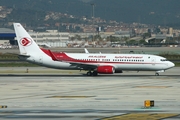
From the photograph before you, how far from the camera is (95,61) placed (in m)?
77.8

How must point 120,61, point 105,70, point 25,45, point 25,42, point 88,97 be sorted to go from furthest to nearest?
point 25,42
point 25,45
point 120,61
point 105,70
point 88,97

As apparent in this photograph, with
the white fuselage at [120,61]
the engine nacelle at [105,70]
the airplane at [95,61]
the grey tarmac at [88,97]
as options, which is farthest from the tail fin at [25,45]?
the engine nacelle at [105,70]

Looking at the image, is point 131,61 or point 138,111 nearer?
point 138,111

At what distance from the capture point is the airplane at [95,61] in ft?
253

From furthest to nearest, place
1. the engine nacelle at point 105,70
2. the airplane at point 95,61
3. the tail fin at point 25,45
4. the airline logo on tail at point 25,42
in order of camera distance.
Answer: the airline logo on tail at point 25,42 < the tail fin at point 25,45 < the airplane at point 95,61 < the engine nacelle at point 105,70

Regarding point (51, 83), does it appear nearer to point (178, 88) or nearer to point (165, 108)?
point (178, 88)

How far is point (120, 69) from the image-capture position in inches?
3066

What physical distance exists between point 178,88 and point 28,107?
1961 centimetres

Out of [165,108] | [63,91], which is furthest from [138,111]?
[63,91]

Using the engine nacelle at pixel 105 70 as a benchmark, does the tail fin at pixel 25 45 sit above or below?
above

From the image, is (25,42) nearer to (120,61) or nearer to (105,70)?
(105,70)

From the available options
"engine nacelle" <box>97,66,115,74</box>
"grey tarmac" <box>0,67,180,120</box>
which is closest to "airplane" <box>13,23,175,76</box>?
"engine nacelle" <box>97,66,115,74</box>

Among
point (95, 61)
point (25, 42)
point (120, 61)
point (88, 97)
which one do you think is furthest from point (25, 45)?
point (88, 97)

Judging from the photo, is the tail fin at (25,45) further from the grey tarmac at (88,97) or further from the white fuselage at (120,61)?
the grey tarmac at (88,97)
